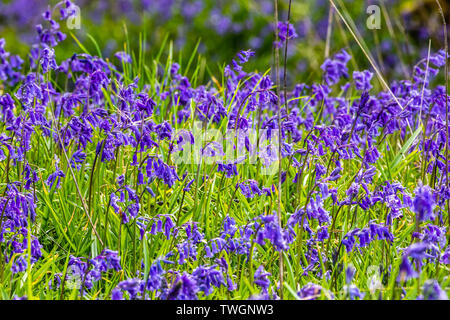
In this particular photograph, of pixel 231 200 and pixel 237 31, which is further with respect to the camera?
pixel 237 31

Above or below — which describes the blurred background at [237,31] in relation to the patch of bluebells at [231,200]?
above

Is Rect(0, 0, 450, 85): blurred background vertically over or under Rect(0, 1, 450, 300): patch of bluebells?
over

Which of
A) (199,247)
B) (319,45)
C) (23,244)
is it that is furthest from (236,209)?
(319,45)

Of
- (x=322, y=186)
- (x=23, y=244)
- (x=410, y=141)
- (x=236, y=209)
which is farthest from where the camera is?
(x=410, y=141)

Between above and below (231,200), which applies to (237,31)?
above

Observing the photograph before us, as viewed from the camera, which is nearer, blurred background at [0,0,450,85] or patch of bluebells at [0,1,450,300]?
patch of bluebells at [0,1,450,300]

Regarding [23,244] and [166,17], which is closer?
[23,244]

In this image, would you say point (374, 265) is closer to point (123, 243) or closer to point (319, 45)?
point (123, 243)

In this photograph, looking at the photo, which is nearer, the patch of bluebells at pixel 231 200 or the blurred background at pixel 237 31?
the patch of bluebells at pixel 231 200
